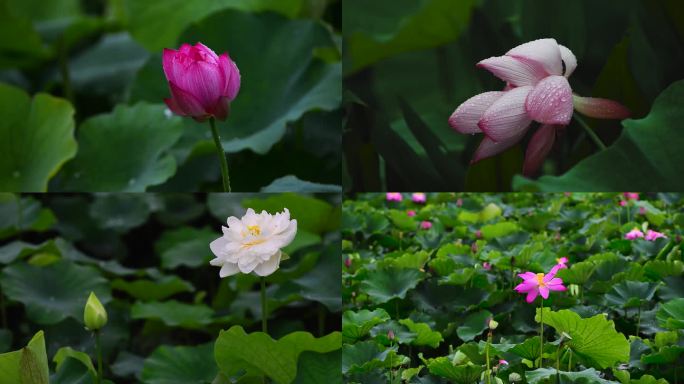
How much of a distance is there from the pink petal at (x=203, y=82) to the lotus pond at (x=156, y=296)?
0.55ft

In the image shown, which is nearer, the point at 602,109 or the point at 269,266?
the point at 269,266

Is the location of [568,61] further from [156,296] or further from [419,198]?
[156,296]

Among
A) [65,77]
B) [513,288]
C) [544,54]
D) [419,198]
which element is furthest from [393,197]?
[65,77]

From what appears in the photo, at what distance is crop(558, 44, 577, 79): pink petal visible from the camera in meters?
0.82

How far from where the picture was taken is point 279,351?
30.8 inches

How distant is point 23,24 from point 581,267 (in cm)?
96

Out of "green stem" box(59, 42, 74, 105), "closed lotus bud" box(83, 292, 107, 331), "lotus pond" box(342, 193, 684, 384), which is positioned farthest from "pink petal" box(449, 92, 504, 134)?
"green stem" box(59, 42, 74, 105)

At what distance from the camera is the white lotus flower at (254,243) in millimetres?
746

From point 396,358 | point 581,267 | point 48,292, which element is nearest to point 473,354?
point 396,358

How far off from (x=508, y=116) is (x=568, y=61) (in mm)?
82

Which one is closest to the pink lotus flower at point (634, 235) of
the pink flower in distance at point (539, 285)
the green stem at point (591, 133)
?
the green stem at point (591, 133)

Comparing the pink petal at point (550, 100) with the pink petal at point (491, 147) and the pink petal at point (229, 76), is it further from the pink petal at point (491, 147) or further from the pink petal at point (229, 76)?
the pink petal at point (229, 76)

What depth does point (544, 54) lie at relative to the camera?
81 centimetres

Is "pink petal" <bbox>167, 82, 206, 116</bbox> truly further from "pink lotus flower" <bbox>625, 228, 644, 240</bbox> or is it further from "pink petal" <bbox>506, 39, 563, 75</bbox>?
"pink lotus flower" <bbox>625, 228, 644, 240</bbox>
